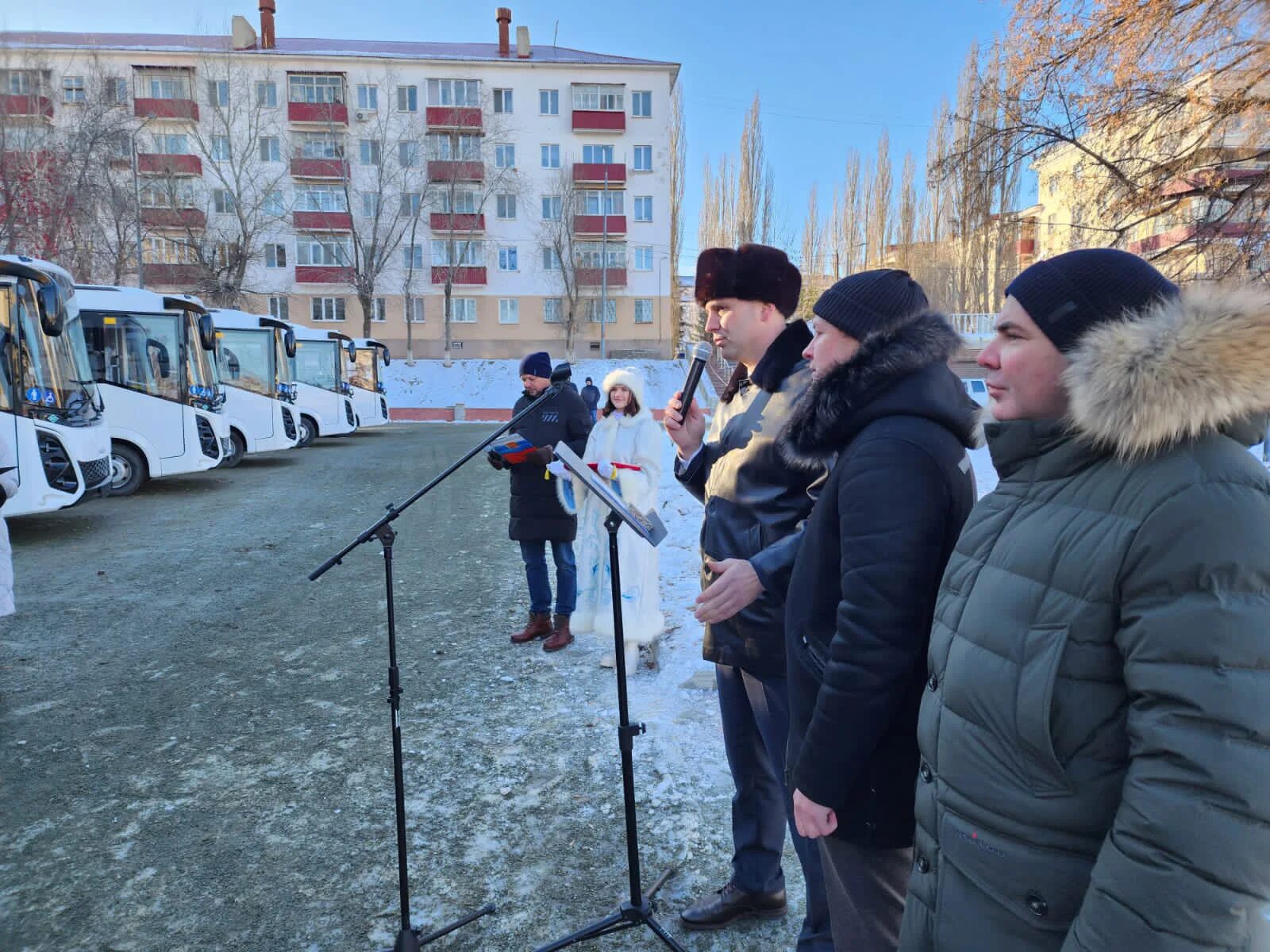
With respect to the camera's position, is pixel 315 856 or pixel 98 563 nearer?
pixel 315 856

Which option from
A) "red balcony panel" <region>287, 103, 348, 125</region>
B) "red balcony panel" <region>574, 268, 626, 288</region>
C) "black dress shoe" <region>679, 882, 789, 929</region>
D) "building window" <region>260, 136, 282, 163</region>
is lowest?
"black dress shoe" <region>679, 882, 789, 929</region>

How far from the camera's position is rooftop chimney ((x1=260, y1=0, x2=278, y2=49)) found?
141ft

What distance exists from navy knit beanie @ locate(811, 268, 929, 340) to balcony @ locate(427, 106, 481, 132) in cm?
4501

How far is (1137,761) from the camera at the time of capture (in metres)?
1.06

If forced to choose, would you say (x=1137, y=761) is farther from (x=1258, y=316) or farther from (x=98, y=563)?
(x=98, y=563)

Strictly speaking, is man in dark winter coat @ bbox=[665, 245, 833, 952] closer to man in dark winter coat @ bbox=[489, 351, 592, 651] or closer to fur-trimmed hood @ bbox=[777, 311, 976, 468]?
fur-trimmed hood @ bbox=[777, 311, 976, 468]

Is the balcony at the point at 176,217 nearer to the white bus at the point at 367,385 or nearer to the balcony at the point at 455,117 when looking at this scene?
the balcony at the point at 455,117

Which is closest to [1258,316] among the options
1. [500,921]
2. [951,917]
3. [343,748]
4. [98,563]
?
[951,917]

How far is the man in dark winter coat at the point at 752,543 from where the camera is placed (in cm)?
225

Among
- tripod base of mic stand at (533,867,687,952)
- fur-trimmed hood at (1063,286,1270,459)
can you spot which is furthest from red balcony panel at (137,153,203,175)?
fur-trimmed hood at (1063,286,1270,459)

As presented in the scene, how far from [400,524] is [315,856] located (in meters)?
6.79

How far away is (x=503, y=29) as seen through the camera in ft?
147

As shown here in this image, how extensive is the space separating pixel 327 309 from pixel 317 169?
7.23m

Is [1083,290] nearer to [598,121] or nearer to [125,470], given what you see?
[125,470]
